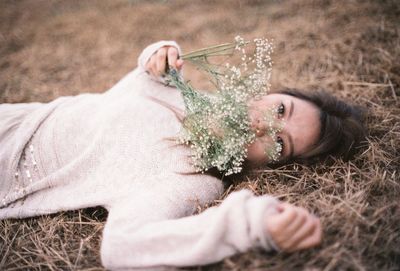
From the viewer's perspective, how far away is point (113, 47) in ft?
A: 16.0

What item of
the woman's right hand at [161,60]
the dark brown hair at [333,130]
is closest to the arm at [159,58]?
the woman's right hand at [161,60]

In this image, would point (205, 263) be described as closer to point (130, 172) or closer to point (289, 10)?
point (130, 172)

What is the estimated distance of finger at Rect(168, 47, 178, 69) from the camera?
271cm

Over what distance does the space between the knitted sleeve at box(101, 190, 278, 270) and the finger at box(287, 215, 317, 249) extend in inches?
3.6

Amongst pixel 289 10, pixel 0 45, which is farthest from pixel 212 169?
pixel 0 45

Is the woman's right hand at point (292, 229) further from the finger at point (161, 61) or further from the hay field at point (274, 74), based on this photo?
the finger at point (161, 61)

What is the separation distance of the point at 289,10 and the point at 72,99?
3.46m

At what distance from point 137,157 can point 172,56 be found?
0.86 m

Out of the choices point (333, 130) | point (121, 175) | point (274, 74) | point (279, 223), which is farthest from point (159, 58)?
point (274, 74)

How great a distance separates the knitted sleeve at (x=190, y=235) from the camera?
5.48 ft

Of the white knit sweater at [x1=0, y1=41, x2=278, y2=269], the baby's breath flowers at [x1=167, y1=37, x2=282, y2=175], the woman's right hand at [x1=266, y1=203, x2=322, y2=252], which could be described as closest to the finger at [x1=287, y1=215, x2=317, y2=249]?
the woman's right hand at [x1=266, y1=203, x2=322, y2=252]

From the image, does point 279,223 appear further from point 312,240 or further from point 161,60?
point 161,60

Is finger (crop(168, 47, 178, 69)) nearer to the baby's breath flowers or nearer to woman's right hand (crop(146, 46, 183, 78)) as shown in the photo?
woman's right hand (crop(146, 46, 183, 78))

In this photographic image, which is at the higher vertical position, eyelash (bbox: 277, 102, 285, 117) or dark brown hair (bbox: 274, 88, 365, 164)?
eyelash (bbox: 277, 102, 285, 117)
